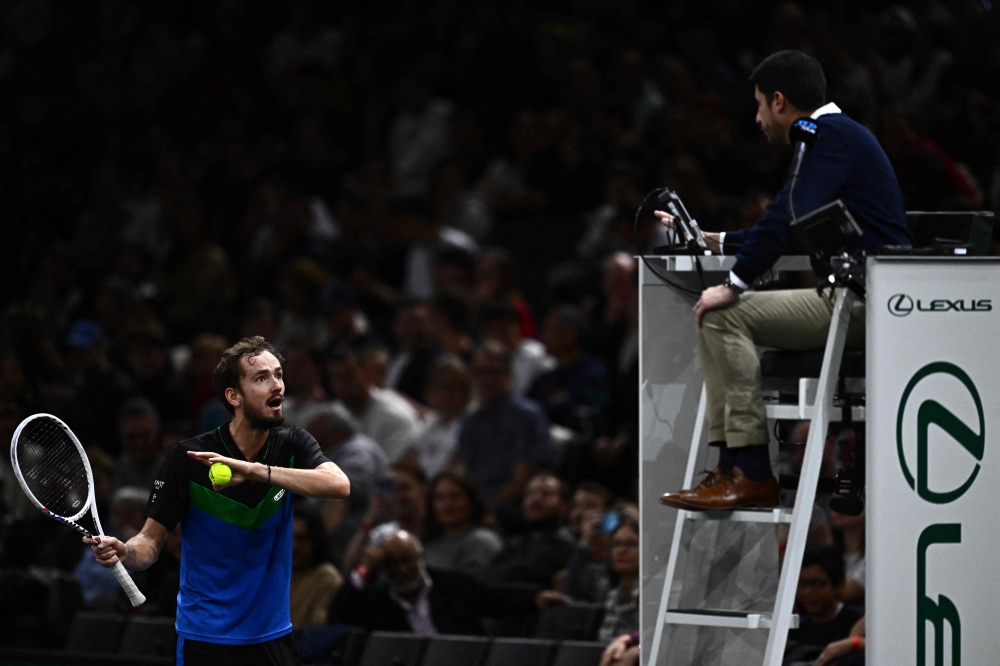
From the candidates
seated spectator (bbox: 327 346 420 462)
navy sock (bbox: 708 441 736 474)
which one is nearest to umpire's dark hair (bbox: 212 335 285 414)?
navy sock (bbox: 708 441 736 474)

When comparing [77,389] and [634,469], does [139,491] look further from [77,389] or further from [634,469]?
[634,469]

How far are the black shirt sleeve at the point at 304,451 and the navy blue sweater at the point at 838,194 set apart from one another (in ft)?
4.89

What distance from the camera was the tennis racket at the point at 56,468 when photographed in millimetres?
4988

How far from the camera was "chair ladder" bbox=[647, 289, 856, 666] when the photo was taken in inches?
189

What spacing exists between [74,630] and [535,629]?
2.77 m

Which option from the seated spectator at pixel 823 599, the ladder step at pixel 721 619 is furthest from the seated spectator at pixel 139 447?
the ladder step at pixel 721 619

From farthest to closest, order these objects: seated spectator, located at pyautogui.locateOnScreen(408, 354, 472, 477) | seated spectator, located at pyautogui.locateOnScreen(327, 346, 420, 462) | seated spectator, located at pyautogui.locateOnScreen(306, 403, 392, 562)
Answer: seated spectator, located at pyautogui.locateOnScreen(327, 346, 420, 462)
seated spectator, located at pyautogui.locateOnScreen(408, 354, 472, 477)
seated spectator, located at pyautogui.locateOnScreen(306, 403, 392, 562)

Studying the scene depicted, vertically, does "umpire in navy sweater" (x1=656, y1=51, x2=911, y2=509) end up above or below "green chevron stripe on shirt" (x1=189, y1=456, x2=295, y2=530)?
above

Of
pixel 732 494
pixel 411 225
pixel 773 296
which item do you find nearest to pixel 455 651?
pixel 732 494

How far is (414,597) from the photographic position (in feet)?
26.7

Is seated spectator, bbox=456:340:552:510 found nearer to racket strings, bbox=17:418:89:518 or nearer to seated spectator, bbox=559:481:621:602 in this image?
seated spectator, bbox=559:481:621:602

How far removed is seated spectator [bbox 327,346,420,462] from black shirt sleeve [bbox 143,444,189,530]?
4.90 meters

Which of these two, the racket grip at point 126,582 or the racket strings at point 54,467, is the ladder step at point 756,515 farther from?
the racket strings at point 54,467

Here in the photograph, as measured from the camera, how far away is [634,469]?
8945 mm
